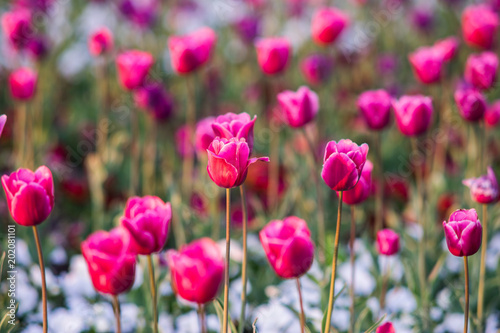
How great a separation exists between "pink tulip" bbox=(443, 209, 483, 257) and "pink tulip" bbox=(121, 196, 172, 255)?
52 cm

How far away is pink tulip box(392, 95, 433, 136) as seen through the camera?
142 centimetres

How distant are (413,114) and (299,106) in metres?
0.31

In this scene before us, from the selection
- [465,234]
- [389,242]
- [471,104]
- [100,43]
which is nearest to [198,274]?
[465,234]

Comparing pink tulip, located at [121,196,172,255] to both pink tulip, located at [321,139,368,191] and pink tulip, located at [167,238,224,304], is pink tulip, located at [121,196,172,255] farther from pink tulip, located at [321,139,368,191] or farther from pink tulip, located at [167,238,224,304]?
pink tulip, located at [321,139,368,191]

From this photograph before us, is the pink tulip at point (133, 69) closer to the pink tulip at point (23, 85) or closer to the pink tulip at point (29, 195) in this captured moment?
the pink tulip at point (23, 85)

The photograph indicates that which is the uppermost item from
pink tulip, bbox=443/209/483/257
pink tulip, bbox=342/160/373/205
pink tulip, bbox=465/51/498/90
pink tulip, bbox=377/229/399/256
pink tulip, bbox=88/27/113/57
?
pink tulip, bbox=88/27/113/57

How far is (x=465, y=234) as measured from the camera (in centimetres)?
96

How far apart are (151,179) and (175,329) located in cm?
87

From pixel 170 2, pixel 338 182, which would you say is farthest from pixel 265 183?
pixel 170 2

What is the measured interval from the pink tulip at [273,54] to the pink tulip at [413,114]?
0.59m

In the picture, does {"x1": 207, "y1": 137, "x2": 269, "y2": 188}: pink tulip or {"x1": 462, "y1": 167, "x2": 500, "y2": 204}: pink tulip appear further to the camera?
{"x1": 462, "y1": 167, "x2": 500, "y2": 204}: pink tulip

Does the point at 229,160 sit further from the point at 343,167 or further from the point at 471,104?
the point at 471,104

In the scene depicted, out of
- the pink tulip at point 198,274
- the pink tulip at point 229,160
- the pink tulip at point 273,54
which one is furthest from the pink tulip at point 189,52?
the pink tulip at point 198,274

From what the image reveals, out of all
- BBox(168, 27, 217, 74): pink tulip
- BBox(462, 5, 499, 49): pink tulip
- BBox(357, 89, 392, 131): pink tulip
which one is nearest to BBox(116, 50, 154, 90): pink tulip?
BBox(168, 27, 217, 74): pink tulip
